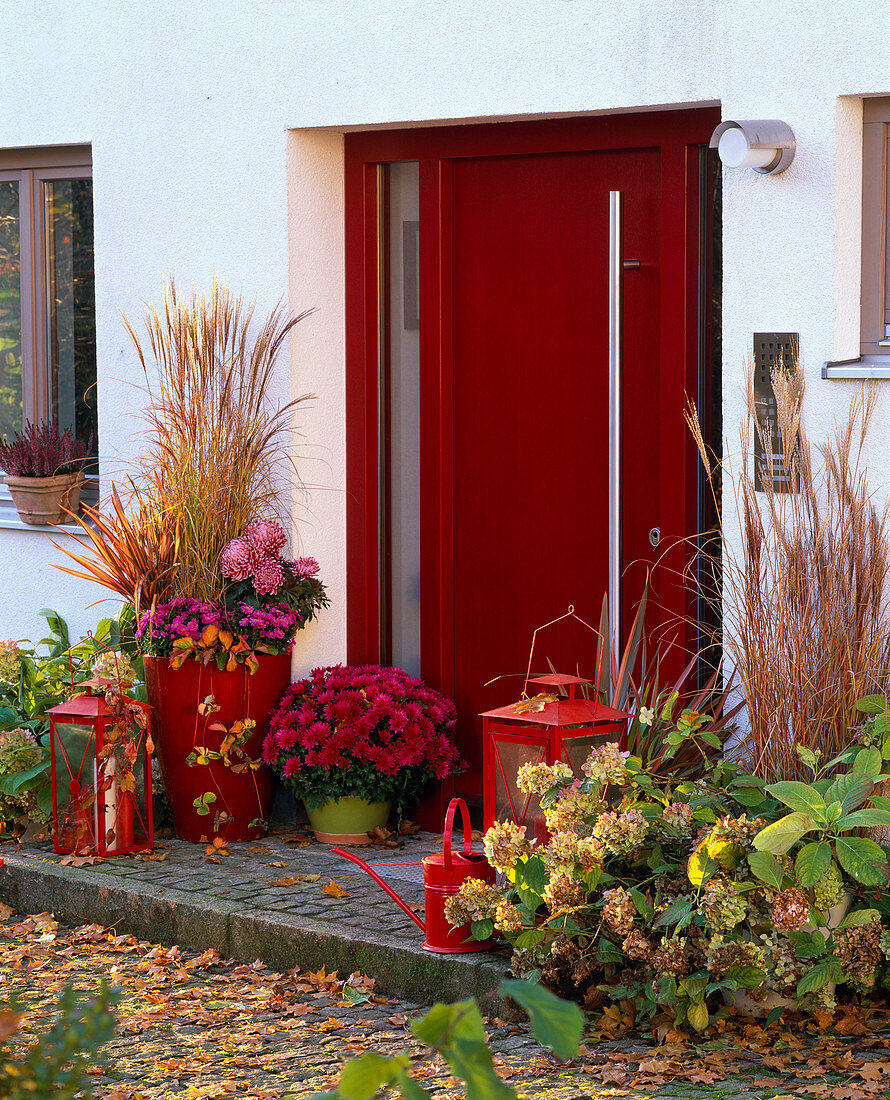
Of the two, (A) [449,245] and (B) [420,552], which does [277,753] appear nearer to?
(B) [420,552]

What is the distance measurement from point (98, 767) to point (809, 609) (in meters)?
2.46

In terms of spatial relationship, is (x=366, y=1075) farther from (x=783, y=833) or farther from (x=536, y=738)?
(x=536, y=738)

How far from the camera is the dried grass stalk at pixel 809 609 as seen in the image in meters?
4.04

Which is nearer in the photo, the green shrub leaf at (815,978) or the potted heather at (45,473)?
the green shrub leaf at (815,978)

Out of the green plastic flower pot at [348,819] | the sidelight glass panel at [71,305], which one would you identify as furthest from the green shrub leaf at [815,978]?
→ the sidelight glass panel at [71,305]

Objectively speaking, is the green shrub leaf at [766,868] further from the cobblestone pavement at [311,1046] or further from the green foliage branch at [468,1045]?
the green foliage branch at [468,1045]

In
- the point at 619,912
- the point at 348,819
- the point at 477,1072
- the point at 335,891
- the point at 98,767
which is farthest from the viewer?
the point at 348,819

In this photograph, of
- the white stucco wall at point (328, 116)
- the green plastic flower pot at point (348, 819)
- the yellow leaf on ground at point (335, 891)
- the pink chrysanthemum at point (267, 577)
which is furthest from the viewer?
the green plastic flower pot at point (348, 819)

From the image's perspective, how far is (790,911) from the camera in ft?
12.0

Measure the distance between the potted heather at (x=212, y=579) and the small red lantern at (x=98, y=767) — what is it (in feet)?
0.60

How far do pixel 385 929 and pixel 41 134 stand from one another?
377 cm

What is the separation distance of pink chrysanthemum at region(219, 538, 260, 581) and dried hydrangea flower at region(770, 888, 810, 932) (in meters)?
2.31

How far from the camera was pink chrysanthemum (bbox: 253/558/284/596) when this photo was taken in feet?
17.3

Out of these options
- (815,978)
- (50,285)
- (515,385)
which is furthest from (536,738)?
(50,285)
